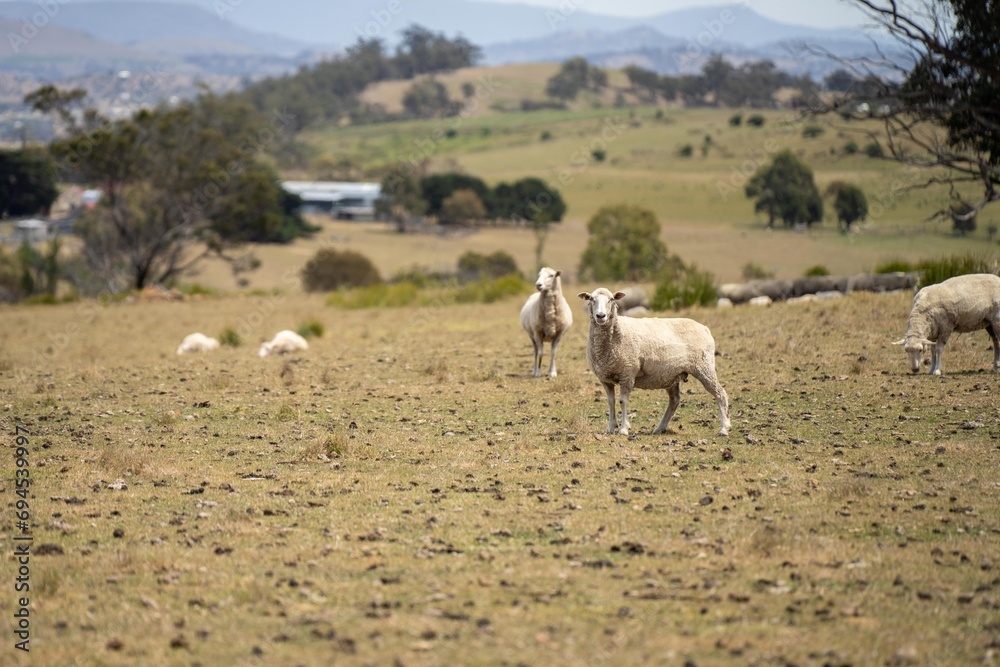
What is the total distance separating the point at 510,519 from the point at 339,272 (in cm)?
4640

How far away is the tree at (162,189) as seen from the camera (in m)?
51.1

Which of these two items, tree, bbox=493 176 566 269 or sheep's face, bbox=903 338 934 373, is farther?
tree, bbox=493 176 566 269

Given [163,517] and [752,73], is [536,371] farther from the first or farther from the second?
[752,73]

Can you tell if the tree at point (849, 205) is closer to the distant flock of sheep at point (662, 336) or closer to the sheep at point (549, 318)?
the distant flock of sheep at point (662, 336)

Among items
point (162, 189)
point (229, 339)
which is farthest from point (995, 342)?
point (162, 189)

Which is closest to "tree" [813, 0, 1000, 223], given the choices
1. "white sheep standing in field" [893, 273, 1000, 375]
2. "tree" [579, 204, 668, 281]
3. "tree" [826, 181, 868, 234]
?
"white sheep standing in field" [893, 273, 1000, 375]

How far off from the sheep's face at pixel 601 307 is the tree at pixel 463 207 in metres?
86.3

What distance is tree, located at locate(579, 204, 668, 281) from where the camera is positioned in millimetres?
55938

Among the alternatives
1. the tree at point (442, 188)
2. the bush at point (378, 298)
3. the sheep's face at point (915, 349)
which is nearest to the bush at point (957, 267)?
the sheep's face at point (915, 349)

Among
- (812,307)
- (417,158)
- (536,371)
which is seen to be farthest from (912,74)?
(417,158)

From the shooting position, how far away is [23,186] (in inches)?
3474

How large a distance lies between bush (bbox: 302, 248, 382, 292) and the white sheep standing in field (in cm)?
4009

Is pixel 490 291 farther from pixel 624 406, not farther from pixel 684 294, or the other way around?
pixel 624 406

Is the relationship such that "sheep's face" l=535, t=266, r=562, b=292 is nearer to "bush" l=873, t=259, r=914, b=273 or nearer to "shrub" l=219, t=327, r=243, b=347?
"shrub" l=219, t=327, r=243, b=347
